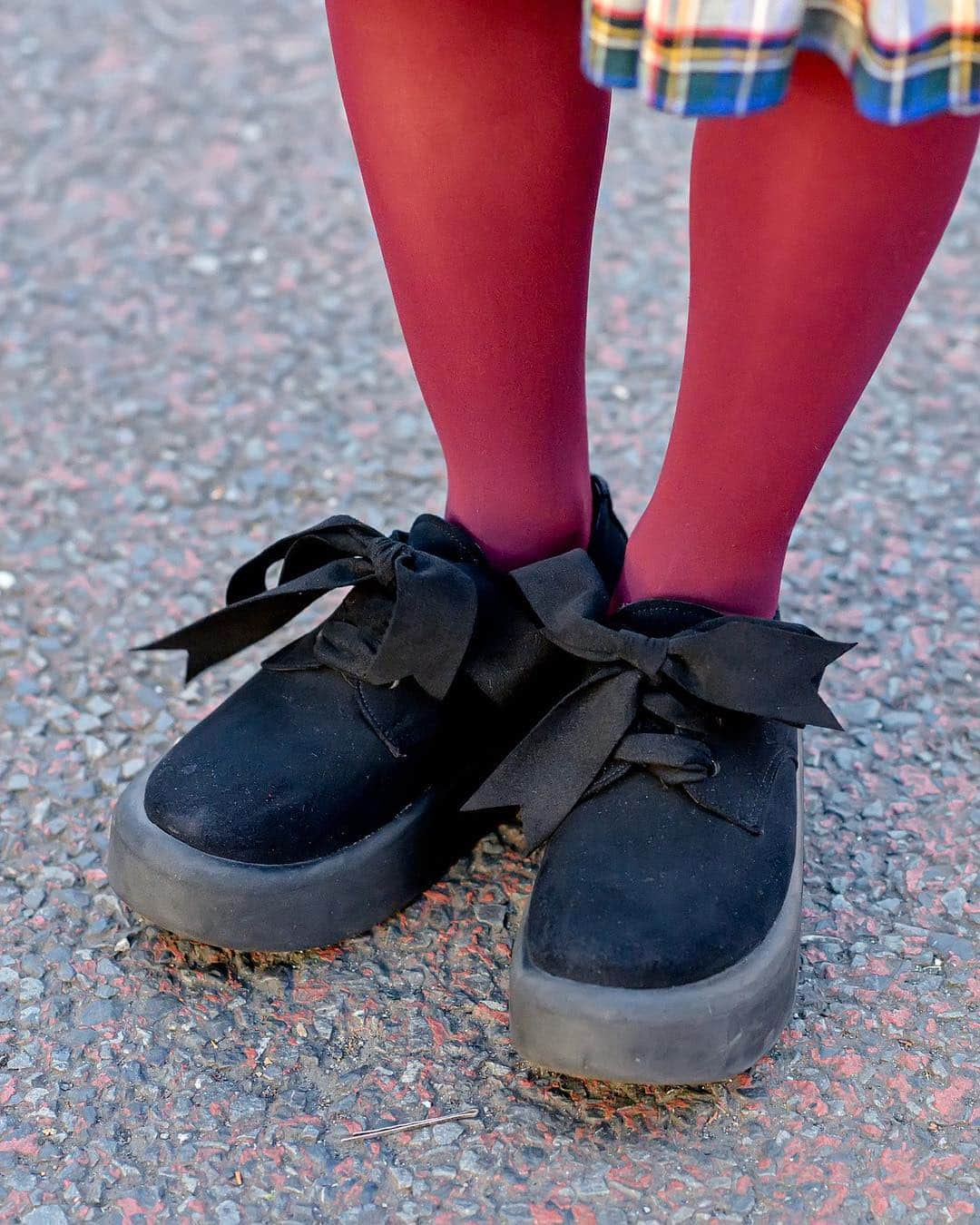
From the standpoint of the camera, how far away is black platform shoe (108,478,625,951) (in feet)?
3.04

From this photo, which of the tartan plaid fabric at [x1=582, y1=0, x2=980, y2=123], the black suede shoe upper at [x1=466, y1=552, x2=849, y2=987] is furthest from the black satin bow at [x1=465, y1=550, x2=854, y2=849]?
the tartan plaid fabric at [x1=582, y1=0, x2=980, y2=123]

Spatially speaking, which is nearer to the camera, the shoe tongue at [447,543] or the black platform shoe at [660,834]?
the black platform shoe at [660,834]

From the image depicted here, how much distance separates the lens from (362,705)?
0.96 meters

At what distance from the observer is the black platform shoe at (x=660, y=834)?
32.4 inches

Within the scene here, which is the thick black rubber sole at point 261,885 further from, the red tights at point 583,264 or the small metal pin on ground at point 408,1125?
the red tights at point 583,264

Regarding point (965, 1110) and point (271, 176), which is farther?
point (271, 176)

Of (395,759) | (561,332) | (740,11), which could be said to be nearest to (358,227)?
(561,332)

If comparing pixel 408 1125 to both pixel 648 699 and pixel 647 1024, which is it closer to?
pixel 647 1024

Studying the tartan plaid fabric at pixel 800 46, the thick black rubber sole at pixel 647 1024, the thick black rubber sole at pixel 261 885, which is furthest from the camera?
the thick black rubber sole at pixel 261 885

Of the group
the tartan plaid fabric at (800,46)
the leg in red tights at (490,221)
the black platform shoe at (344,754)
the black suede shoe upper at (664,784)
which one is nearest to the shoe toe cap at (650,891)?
the black suede shoe upper at (664,784)

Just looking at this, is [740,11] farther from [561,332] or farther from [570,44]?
[561,332]

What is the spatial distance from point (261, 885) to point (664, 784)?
0.27 meters

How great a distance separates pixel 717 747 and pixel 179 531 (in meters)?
0.73

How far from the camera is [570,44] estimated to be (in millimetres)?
886
